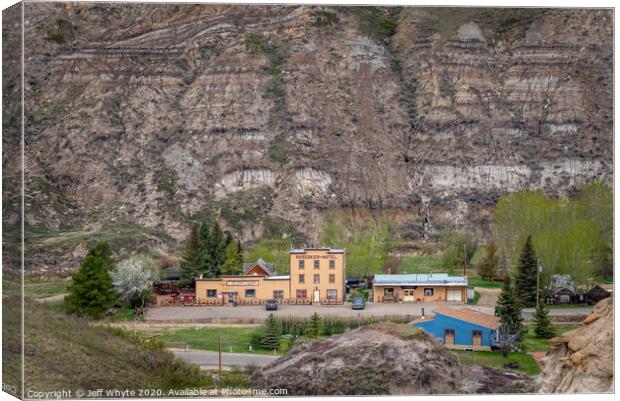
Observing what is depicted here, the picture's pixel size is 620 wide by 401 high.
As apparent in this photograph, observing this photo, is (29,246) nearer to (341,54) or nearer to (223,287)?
(223,287)

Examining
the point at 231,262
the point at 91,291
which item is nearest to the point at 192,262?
the point at 231,262

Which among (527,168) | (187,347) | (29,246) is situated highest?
(527,168)

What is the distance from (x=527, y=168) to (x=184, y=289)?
31342 mm

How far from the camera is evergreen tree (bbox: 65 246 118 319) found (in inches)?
1457

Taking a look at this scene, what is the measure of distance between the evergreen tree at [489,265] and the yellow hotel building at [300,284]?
5838mm

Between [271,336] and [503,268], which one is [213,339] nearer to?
[271,336]

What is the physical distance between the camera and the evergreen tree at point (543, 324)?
123 feet

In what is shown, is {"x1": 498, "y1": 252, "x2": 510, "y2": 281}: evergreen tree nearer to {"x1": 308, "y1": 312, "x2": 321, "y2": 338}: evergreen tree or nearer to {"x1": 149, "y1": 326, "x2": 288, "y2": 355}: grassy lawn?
{"x1": 308, "y1": 312, "x2": 321, "y2": 338}: evergreen tree

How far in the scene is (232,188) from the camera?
6825 cm

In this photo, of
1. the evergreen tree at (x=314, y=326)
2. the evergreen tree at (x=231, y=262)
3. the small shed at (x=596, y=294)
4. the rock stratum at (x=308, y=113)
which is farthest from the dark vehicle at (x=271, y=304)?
the rock stratum at (x=308, y=113)

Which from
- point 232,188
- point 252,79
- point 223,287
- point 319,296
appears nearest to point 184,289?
point 223,287

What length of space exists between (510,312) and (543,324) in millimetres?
1058

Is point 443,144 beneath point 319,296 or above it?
above

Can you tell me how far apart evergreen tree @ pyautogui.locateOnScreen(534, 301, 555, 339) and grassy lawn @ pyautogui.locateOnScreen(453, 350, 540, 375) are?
4.13 ft
